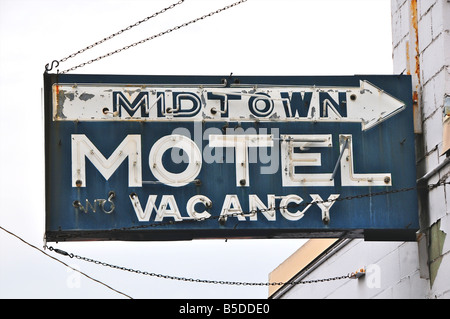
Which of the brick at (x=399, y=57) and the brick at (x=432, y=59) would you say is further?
the brick at (x=399, y=57)

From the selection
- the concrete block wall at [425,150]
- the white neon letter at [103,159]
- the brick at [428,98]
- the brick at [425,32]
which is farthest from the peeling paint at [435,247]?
the white neon letter at [103,159]

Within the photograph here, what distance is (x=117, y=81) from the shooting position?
14.2 meters

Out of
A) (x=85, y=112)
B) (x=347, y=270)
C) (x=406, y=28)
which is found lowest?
(x=347, y=270)

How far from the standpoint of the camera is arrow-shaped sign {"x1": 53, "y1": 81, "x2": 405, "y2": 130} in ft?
46.1

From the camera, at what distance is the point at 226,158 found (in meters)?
14.0

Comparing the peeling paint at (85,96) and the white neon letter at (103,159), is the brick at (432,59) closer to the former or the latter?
the white neon letter at (103,159)

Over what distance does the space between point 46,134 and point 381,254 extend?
4747mm

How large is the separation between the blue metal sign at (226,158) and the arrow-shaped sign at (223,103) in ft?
0.04

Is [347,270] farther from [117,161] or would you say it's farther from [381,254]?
[117,161]

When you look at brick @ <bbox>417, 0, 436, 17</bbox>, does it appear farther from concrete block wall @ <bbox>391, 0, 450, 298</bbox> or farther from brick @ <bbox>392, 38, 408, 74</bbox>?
brick @ <bbox>392, 38, 408, 74</bbox>

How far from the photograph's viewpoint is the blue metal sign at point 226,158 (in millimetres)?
13750

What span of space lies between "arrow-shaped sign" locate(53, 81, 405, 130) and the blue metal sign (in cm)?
1

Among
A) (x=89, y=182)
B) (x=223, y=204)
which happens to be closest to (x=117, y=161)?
(x=89, y=182)

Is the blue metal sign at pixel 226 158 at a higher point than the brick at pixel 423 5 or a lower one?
lower
